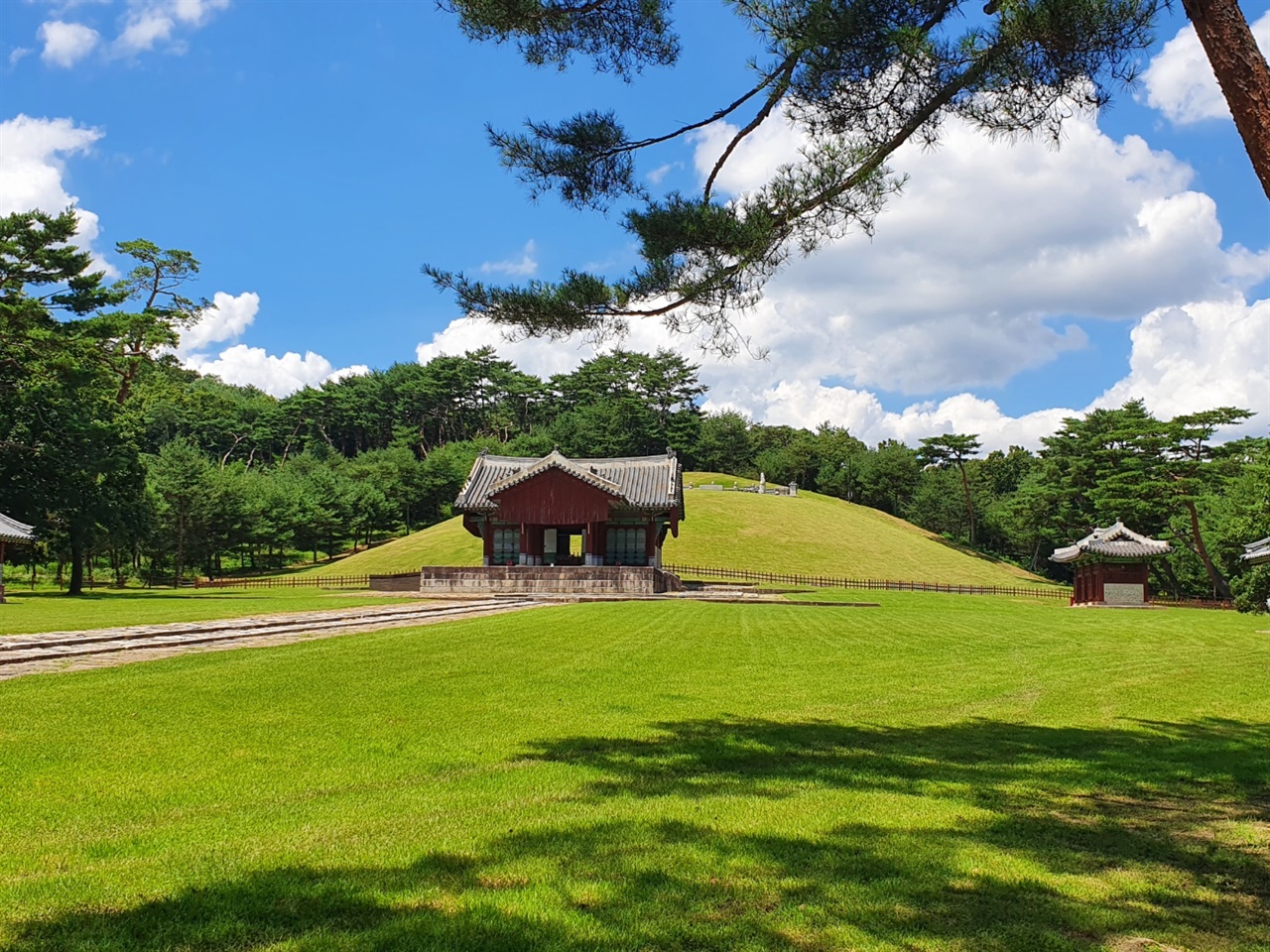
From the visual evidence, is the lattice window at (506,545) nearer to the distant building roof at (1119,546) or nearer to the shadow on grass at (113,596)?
the shadow on grass at (113,596)

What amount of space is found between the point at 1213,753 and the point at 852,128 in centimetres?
611

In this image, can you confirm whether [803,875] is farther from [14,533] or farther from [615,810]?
[14,533]

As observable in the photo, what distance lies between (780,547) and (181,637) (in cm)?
4637

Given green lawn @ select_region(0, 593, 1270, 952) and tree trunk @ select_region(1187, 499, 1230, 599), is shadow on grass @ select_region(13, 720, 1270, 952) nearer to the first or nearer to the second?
green lawn @ select_region(0, 593, 1270, 952)

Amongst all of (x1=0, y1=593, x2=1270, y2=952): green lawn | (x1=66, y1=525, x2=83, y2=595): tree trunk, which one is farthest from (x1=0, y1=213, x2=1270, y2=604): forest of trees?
(x1=0, y1=593, x2=1270, y2=952): green lawn

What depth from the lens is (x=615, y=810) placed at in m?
5.04

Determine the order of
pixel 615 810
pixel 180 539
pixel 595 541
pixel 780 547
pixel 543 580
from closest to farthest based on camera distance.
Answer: pixel 615 810
pixel 543 580
pixel 595 541
pixel 180 539
pixel 780 547

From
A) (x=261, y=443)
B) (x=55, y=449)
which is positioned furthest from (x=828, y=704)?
(x=261, y=443)

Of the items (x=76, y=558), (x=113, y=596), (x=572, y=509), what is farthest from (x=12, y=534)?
(x=572, y=509)

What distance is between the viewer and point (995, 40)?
20.4 ft

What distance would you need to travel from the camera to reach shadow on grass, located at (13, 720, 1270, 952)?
10.8 feet

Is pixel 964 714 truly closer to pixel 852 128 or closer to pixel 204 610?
pixel 852 128

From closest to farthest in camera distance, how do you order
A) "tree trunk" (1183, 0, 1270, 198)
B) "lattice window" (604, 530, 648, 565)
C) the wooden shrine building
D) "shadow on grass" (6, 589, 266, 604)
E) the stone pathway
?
"tree trunk" (1183, 0, 1270, 198) → the stone pathway → "shadow on grass" (6, 589, 266, 604) → the wooden shrine building → "lattice window" (604, 530, 648, 565)

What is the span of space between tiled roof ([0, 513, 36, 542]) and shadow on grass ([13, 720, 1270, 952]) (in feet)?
87.2
